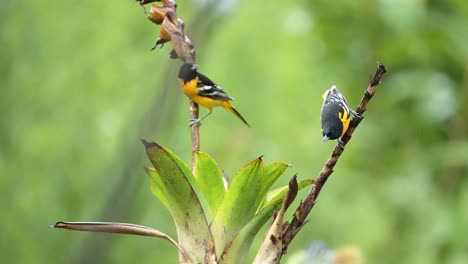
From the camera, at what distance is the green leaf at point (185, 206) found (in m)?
0.39

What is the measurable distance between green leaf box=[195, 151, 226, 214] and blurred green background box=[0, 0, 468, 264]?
4.36 ft

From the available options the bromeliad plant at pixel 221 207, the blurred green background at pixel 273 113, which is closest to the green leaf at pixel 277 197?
the bromeliad plant at pixel 221 207

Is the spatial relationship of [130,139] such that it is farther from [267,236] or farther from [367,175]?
[367,175]

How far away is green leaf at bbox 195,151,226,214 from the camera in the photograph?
1.34 ft

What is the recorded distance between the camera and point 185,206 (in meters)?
0.40

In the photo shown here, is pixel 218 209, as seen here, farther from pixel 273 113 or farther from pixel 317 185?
pixel 273 113

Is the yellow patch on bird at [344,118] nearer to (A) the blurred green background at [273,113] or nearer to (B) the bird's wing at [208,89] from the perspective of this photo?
(B) the bird's wing at [208,89]

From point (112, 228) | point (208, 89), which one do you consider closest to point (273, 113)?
point (208, 89)

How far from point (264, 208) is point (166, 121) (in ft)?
0.26

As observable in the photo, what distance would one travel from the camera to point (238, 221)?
15.8 inches

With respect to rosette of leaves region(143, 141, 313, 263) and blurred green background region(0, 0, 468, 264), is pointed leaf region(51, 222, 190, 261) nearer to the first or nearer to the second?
rosette of leaves region(143, 141, 313, 263)

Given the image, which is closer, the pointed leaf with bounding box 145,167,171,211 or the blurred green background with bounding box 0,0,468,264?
the pointed leaf with bounding box 145,167,171,211

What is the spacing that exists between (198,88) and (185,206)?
0.08 metres

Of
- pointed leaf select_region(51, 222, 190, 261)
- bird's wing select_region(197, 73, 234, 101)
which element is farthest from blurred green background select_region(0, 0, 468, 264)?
pointed leaf select_region(51, 222, 190, 261)
